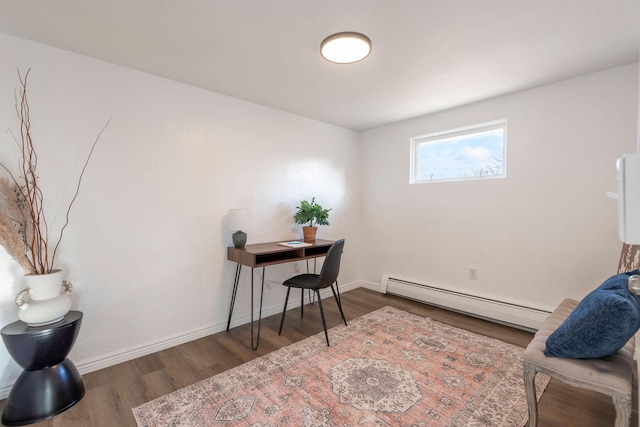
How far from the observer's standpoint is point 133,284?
2188 mm

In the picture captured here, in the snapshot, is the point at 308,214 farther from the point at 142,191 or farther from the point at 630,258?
the point at 630,258

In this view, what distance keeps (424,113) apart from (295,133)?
1.52 meters

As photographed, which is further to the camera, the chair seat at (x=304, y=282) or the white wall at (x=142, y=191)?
the chair seat at (x=304, y=282)

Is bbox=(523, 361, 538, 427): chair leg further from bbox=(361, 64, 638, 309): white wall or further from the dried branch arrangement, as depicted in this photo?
the dried branch arrangement

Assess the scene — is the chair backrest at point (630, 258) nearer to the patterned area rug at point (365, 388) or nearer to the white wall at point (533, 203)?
the white wall at point (533, 203)

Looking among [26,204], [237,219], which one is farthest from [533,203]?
[26,204]

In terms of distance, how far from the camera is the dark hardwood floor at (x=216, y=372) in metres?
1.58

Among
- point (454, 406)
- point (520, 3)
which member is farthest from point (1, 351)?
point (520, 3)

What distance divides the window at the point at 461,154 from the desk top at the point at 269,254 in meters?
1.61

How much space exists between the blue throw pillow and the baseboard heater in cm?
141

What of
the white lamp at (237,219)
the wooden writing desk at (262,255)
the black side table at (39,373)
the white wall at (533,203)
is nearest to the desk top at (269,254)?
the wooden writing desk at (262,255)

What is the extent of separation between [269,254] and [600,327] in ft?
6.96

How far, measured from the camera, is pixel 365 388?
1.83 m

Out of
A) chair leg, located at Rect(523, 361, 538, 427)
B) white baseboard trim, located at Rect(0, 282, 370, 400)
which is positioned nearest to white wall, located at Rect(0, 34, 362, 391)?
white baseboard trim, located at Rect(0, 282, 370, 400)
